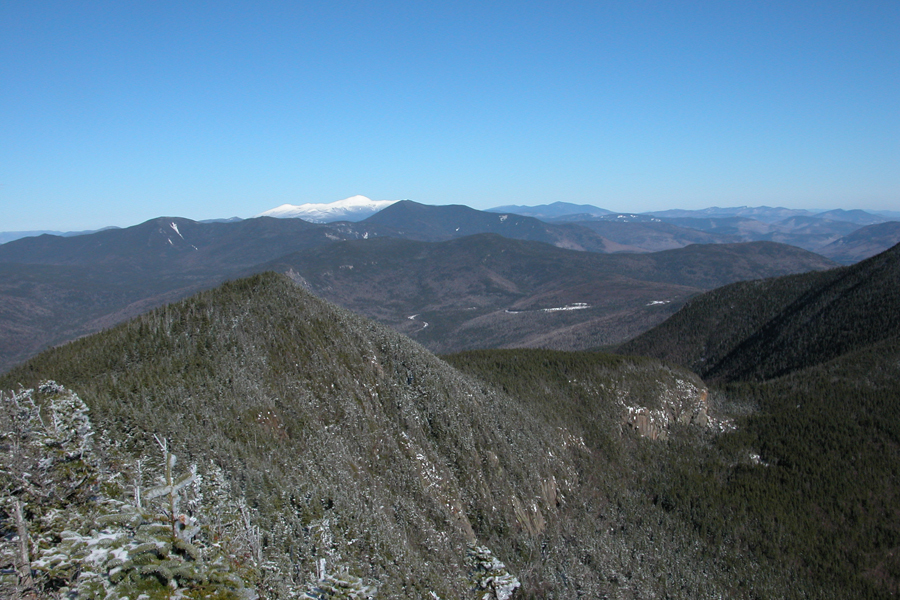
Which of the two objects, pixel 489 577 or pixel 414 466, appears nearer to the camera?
pixel 489 577

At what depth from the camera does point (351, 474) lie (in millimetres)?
34594

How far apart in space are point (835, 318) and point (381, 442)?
105741 millimetres

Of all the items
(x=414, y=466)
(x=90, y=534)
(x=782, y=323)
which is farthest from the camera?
(x=782, y=323)

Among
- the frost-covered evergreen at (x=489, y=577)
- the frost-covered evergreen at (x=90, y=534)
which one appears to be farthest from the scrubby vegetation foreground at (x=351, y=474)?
Result: the frost-covered evergreen at (x=489, y=577)

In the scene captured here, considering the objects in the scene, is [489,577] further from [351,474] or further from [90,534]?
[90,534]

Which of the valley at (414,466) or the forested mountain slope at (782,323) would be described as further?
the forested mountain slope at (782,323)

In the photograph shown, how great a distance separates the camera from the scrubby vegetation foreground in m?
14.5

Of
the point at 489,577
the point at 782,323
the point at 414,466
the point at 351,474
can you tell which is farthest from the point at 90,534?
the point at 782,323

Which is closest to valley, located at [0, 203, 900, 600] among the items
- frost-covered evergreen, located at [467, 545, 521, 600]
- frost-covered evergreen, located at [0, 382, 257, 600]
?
frost-covered evergreen, located at [0, 382, 257, 600]

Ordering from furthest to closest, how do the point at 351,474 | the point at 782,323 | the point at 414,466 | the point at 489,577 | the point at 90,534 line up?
the point at 782,323 < the point at 414,466 < the point at 489,577 < the point at 351,474 < the point at 90,534

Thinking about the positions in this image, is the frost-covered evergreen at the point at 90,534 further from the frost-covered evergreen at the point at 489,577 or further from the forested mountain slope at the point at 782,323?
the forested mountain slope at the point at 782,323

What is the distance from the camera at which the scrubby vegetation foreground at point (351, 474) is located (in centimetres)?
1448

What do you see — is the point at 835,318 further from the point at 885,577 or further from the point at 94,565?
the point at 94,565

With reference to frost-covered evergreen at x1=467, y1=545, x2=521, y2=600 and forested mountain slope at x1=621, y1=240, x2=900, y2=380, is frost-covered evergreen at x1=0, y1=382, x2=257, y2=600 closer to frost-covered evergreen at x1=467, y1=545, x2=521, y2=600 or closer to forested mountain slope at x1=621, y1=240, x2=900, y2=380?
frost-covered evergreen at x1=467, y1=545, x2=521, y2=600
